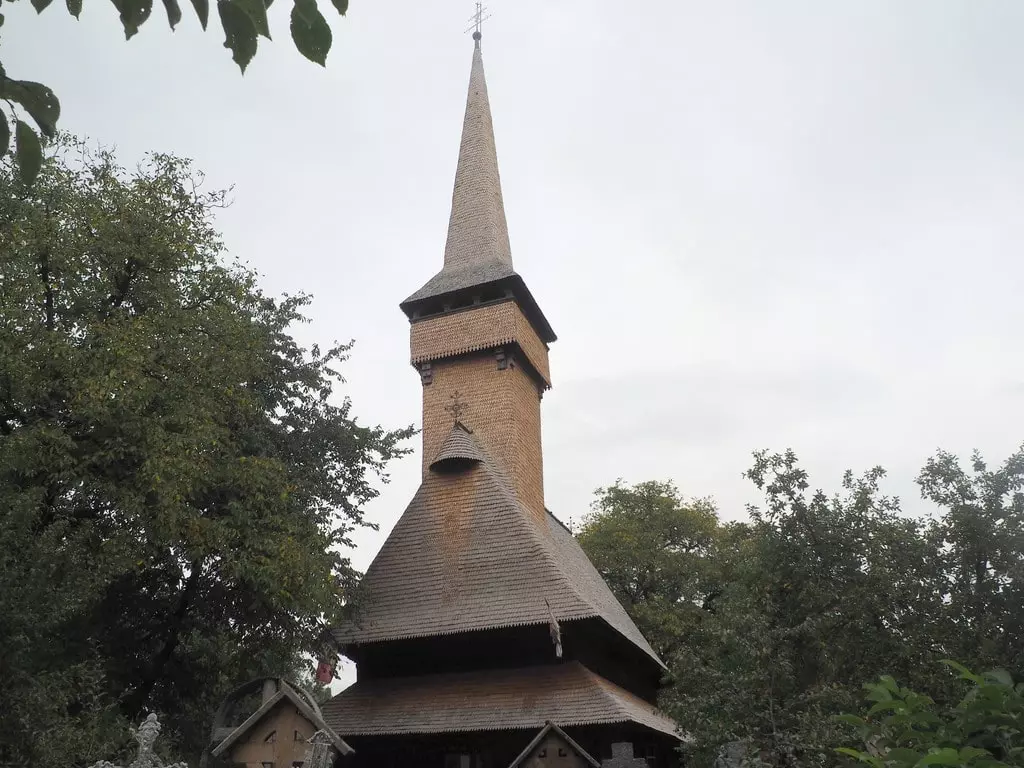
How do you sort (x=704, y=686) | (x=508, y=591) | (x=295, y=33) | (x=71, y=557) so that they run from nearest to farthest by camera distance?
(x=295, y=33) → (x=71, y=557) → (x=704, y=686) → (x=508, y=591)

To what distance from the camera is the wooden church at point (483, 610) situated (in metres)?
15.4

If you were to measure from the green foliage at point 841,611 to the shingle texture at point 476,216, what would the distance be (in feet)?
36.7

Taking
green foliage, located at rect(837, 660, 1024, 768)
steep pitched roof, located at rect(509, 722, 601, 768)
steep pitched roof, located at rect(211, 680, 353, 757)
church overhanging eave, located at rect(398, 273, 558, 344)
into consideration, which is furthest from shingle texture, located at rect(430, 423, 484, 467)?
green foliage, located at rect(837, 660, 1024, 768)

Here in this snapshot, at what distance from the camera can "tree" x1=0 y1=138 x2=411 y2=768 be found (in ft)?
40.9

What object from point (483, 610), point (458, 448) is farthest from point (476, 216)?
point (483, 610)

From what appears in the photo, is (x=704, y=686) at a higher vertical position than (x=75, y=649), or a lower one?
lower

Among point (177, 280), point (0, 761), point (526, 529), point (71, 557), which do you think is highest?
point (177, 280)

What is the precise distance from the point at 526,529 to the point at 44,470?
9.14 meters

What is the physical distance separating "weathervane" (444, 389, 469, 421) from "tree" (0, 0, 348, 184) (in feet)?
61.3

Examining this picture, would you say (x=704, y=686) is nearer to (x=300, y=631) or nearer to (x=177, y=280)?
(x=300, y=631)

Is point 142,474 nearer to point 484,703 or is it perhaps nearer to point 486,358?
point 484,703

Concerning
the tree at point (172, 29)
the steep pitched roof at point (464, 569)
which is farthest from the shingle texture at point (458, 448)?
the tree at point (172, 29)

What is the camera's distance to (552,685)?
1580 cm

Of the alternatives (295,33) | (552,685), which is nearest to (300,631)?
Result: (552,685)
